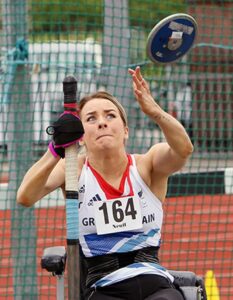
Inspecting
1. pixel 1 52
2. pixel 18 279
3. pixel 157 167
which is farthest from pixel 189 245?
pixel 157 167

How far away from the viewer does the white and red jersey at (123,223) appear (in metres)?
4.81

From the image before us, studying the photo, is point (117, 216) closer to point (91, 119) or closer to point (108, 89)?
point (91, 119)

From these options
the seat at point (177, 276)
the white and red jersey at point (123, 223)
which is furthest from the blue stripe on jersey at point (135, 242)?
the seat at point (177, 276)

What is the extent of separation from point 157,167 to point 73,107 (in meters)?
0.83

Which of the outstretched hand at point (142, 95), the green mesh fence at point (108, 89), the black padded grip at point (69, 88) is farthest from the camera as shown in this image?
the green mesh fence at point (108, 89)

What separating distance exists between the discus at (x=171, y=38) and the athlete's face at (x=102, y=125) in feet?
1.25

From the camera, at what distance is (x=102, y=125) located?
4762 millimetres

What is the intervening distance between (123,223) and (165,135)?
535 millimetres

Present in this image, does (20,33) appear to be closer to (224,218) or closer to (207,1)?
(207,1)

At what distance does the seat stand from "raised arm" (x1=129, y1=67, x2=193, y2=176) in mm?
569

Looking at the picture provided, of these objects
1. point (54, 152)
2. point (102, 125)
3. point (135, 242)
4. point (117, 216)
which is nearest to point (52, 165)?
point (54, 152)

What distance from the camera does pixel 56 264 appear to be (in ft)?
15.4

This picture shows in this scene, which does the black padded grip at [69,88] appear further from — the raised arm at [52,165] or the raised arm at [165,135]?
the raised arm at [165,135]

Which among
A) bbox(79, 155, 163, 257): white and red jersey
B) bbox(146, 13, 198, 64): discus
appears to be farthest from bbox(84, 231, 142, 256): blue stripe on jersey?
bbox(146, 13, 198, 64): discus
